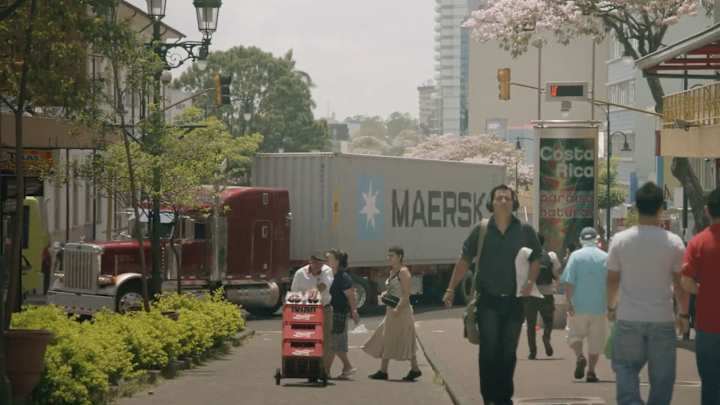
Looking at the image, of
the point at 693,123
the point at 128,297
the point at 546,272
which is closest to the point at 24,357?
the point at 546,272

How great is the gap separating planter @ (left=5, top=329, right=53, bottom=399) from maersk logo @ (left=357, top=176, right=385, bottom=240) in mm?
24487

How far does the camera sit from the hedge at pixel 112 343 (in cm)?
1327

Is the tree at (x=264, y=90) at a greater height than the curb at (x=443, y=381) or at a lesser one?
greater

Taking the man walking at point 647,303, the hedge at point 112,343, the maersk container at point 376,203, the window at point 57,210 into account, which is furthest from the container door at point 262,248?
the man walking at point 647,303

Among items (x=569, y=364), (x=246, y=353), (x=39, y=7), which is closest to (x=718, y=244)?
(x=39, y=7)

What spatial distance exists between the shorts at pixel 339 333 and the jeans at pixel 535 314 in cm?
300

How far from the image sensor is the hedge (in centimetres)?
1327

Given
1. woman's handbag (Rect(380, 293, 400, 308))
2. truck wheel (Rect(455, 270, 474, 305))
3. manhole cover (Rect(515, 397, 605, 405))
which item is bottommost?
truck wheel (Rect(455, 270, 474, 305))

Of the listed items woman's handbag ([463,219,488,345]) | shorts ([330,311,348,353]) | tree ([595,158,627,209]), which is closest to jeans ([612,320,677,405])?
woman's handbag ([463,219,488,345])

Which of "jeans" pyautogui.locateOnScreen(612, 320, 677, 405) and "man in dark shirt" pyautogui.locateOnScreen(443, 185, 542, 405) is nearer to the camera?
"jeans" pyautogui.locateOnScreen(612, 320, 677, 405)

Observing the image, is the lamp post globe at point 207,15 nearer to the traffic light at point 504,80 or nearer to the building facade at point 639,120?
the traffic light at point 504,80

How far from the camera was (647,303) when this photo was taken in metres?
10.7

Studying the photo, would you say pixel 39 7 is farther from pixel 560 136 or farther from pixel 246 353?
pixel 560 136

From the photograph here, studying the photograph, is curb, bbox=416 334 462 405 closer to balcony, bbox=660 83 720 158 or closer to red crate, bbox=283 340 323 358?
red crate, bbox=283 340 323 358
